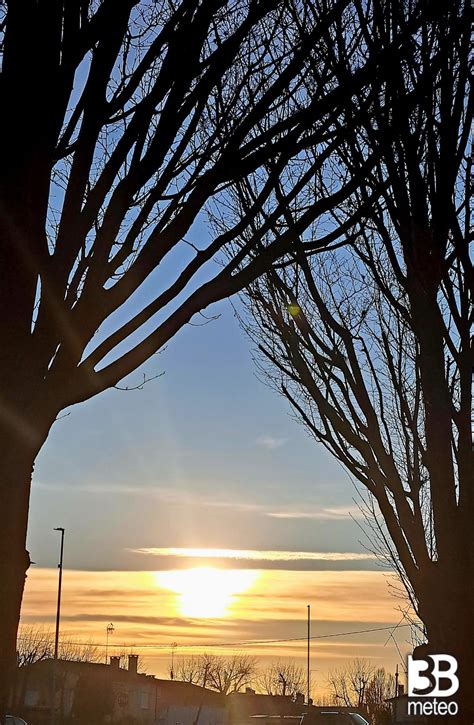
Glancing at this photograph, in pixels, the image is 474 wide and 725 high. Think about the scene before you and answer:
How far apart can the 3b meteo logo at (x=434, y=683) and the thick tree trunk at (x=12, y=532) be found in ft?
14.1

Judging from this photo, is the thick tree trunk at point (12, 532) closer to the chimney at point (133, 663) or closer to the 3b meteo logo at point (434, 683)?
the 3b meteo logo at point (434, 683)

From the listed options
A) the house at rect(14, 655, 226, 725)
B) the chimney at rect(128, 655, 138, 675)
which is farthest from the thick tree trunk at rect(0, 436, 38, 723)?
the chimney at rect(128, 655, 138, 675)

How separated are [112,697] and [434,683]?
54.6 meters

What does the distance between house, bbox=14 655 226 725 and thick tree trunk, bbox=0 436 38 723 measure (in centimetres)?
4532

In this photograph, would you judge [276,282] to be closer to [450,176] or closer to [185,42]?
[450,176]

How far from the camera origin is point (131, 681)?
66.8m

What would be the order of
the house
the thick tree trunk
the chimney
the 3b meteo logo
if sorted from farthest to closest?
the chimney, the house, the 3b meteo logo, the thick tree trunk

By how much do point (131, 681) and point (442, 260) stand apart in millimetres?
63906

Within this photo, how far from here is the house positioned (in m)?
55.4

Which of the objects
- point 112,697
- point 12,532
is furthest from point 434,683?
point 112,697

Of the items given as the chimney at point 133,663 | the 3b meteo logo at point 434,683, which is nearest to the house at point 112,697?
the chimney at point 133,663

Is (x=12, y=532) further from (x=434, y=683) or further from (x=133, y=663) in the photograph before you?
(x=133, y=663)

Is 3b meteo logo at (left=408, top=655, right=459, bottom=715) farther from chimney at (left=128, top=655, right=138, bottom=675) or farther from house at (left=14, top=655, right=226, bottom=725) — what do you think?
chimney at (left=128, top=655, right=138, bottom=675)

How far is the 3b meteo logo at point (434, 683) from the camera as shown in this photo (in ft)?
23.9
